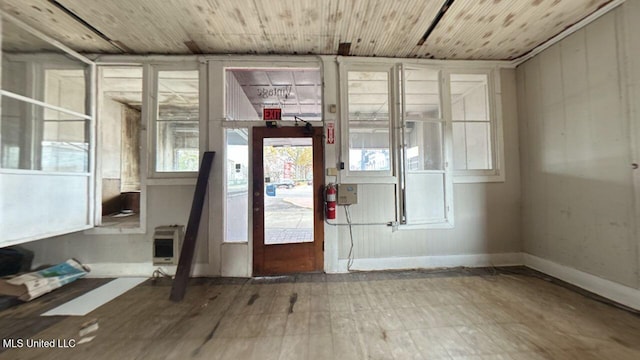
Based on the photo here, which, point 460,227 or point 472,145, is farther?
point 472,145

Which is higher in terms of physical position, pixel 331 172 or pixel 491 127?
pixel 491 127

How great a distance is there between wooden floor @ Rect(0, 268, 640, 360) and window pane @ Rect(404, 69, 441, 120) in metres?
2.42

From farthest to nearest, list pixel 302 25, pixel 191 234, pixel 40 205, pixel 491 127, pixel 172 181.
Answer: pixel 491 127 → pixel 172 181 → pixel 191 234 → pixel 302 25 → pixel 40 205

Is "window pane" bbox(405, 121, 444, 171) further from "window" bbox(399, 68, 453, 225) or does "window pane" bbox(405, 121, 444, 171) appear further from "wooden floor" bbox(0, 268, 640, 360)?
"wooden floor" bbox(0, 268, 640, 360)

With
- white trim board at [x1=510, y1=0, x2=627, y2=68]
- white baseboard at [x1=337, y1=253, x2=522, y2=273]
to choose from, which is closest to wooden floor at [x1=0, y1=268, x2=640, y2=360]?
white baseboard at [x1=337, y1=253, x2=522, y2=273]

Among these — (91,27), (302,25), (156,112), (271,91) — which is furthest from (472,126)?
(91,27)

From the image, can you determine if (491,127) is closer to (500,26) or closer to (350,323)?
(500,26)

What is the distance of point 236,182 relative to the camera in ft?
11.9

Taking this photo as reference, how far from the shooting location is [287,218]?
332 centimetres

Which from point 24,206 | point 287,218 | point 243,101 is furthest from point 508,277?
point 24,206

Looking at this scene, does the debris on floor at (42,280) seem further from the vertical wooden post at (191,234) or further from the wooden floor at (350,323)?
the vertical wooden post at (191,234)

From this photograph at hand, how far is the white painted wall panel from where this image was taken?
7.70 ft

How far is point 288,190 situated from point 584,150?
12.1 ft

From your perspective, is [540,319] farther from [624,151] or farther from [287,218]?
[287,218]
